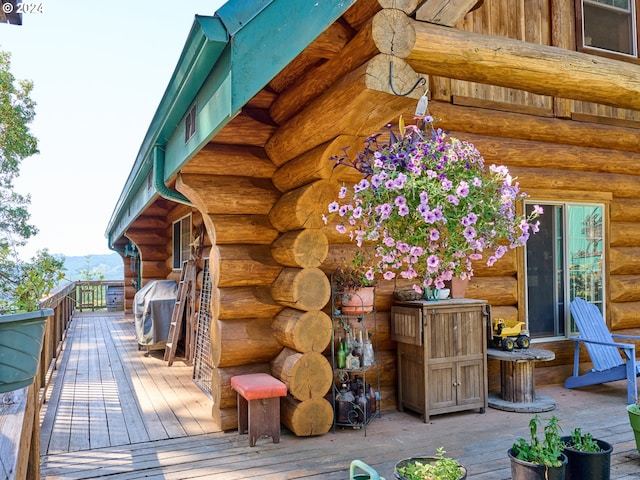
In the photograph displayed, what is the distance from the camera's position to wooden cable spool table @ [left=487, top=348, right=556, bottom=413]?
4785 mm

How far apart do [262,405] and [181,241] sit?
551 cm

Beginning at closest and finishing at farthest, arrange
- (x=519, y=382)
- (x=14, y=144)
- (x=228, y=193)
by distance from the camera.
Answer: (x=228, y=193) → (x=519, y=382) → (x=14, y=144)

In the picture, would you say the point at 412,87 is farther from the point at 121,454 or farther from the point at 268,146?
the point at 121,454

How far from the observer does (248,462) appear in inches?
142

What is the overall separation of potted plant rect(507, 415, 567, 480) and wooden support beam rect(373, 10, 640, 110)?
209 cm

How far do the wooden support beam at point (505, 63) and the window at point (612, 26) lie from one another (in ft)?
9.56

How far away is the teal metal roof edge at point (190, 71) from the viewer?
267cm

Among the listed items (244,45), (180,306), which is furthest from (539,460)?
(180,306)

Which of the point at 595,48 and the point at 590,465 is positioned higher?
the point at 595,48

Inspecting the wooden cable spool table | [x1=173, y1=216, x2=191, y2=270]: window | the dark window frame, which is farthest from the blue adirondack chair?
[x1=173, y1=216, x2=191, y2=270]: window

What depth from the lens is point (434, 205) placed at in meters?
2.24

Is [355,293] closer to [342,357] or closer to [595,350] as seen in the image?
[342,357]

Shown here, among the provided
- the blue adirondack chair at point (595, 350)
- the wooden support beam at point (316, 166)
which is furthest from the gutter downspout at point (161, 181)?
the blue adirondack chair at point (595, 350)

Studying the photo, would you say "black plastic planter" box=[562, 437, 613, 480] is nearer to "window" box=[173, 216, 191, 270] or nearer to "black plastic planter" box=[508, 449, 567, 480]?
"black plastic planter" box=[508, 449, 567, 480]
